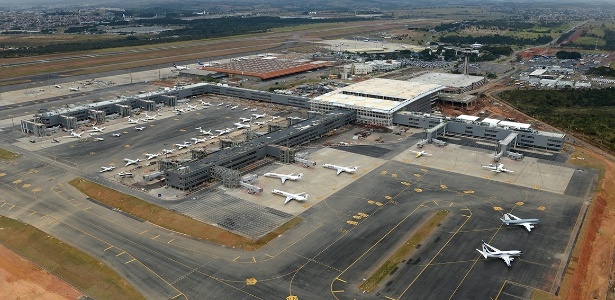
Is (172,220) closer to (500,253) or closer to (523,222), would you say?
(500,253)

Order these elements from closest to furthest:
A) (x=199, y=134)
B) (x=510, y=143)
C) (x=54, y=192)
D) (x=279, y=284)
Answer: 1. (x=279, y=284)
2. (x=54, y=192)
3. (x=510, y=143)
4. (x=199, y=134)

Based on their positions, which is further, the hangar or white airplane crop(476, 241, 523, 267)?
the hangar

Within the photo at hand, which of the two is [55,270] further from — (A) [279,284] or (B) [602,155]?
(B) [602,155]

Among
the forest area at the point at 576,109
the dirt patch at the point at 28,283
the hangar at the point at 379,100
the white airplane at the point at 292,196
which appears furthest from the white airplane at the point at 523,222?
the dirt patch at the point at 28,283

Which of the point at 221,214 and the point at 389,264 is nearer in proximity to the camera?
the point at 389,264

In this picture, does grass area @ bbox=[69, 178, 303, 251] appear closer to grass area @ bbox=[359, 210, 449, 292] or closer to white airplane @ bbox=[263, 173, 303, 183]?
white airplane @ bbox=[263, 173, 303, 183]

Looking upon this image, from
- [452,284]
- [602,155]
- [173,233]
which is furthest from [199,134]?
[602,155]

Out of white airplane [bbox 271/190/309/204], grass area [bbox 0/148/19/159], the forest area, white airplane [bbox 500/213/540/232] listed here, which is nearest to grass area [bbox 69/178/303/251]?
white airplane [bbox 271/190/309/204]
